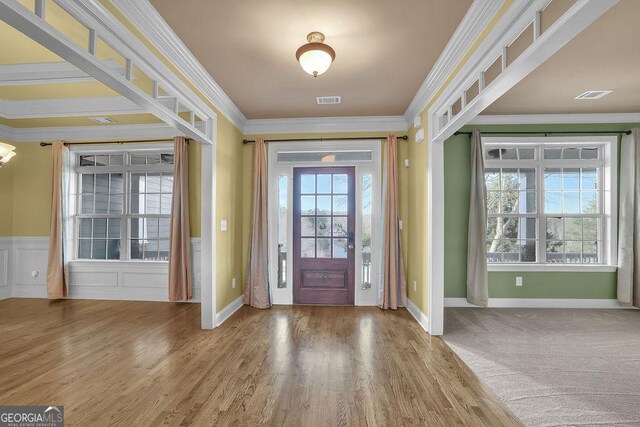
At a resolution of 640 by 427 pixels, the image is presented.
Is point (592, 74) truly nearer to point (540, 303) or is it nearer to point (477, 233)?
point (477, 233)

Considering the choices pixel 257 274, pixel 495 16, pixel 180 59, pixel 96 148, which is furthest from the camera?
pixel 96 148

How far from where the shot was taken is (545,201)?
468cm

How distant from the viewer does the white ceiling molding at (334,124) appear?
183 inches

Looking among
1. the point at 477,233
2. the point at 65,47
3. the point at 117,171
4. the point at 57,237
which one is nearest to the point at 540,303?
the point at 477,233

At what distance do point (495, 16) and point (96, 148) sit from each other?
5.66 meters

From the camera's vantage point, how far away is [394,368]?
8.71 feet

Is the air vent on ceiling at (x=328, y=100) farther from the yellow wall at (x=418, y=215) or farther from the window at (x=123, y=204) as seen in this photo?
the window at (x=123, y=204)

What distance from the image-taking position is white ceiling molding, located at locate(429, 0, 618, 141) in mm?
1438

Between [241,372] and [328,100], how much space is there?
319cm

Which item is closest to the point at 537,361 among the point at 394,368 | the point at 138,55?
the point at 394,368

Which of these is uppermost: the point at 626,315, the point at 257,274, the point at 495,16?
the point at 495,16

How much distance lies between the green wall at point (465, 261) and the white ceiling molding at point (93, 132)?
4304mm

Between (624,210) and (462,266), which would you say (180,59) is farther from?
(624,210)

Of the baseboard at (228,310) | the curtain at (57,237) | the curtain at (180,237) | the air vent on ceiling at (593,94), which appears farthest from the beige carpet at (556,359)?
the curtain at (57,237)
